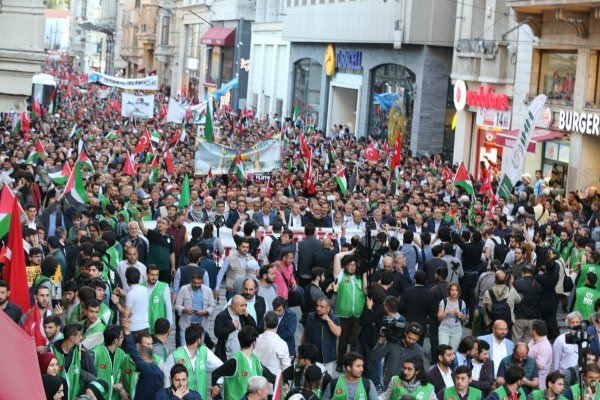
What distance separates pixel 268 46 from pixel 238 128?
23259 millimetres

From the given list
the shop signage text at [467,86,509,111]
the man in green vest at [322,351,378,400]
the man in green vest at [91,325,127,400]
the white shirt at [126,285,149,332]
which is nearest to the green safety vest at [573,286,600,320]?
the white shirt at [126,285,149,332]

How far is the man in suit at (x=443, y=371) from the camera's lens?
11.5 meters

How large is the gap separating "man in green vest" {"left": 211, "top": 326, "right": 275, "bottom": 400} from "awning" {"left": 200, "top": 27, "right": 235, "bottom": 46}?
66.1m

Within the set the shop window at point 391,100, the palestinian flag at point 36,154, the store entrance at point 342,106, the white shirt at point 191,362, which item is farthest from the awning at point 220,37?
the white shirt at point 191,362

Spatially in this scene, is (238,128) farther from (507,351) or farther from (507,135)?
(507,351)

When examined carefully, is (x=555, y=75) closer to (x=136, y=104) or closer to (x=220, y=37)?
(x=136, y=104)

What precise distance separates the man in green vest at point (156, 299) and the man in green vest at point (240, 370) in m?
2.36

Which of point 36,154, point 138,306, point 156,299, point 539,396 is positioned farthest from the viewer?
point 36,154

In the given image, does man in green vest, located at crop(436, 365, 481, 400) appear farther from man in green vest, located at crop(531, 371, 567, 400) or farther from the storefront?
the storefront

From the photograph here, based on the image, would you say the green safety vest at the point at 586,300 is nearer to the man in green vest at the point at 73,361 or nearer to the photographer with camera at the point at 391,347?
the photographer with camera at the point at 391,347

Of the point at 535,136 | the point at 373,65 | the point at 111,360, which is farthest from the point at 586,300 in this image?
the point at 373,65

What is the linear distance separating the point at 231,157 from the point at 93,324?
52.7ft

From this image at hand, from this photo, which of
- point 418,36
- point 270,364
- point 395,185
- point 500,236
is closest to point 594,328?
point 270,364

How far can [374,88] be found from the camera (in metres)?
51.8
